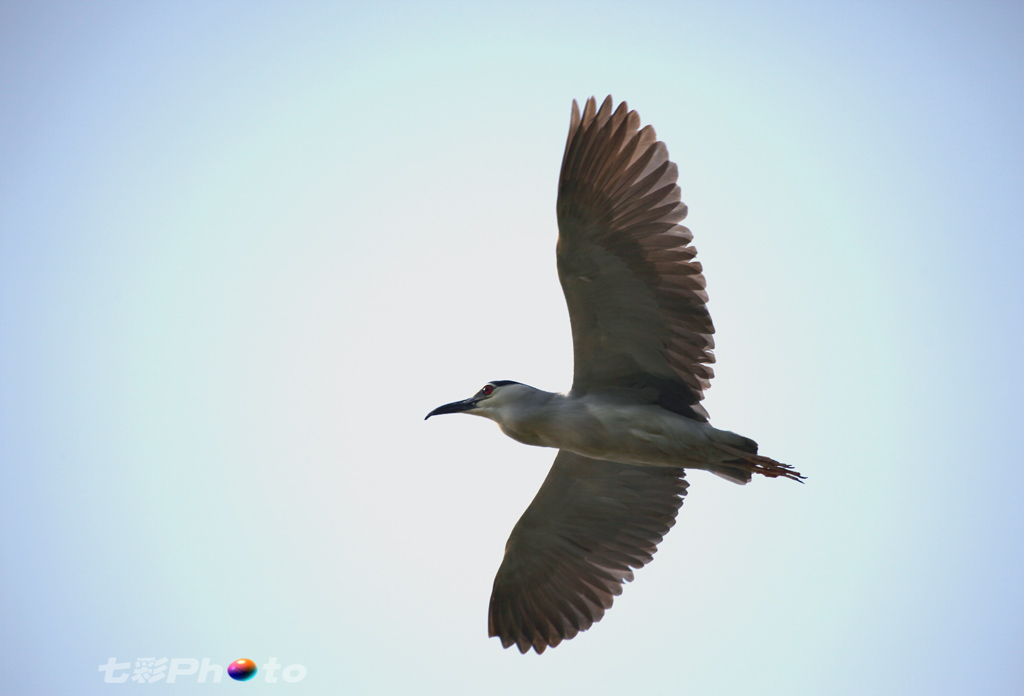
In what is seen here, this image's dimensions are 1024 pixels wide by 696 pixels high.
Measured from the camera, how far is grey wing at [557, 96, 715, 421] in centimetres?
708

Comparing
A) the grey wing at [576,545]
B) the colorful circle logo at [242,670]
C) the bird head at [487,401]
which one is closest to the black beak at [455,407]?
the bird head at [487,401]

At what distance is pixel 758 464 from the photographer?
24.5ft

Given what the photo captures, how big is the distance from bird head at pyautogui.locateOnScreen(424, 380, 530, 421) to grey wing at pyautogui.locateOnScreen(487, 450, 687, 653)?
42.0 inches

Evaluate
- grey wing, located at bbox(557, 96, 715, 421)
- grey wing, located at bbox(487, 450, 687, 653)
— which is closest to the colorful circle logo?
grey wing, located at bbox(487, 450, 687, 653)

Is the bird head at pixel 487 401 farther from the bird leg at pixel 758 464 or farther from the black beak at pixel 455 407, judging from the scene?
the bird leg at pixel 758 464

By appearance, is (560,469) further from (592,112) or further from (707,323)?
(592,112)

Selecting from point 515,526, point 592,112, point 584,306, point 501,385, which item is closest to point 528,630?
point 515,526

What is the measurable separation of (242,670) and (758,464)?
6535 millimetres

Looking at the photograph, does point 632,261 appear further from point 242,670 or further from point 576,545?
point 242,670

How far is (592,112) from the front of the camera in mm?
7090

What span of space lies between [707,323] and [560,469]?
2.25m

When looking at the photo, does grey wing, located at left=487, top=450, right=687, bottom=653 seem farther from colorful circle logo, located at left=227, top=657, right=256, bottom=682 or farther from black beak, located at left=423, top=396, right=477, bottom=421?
colorful circle logo, located at left=227, top=657, right=256, bottom=682

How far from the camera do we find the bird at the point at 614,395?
23.3ft

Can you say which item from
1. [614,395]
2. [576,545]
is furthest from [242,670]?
[614,395]
